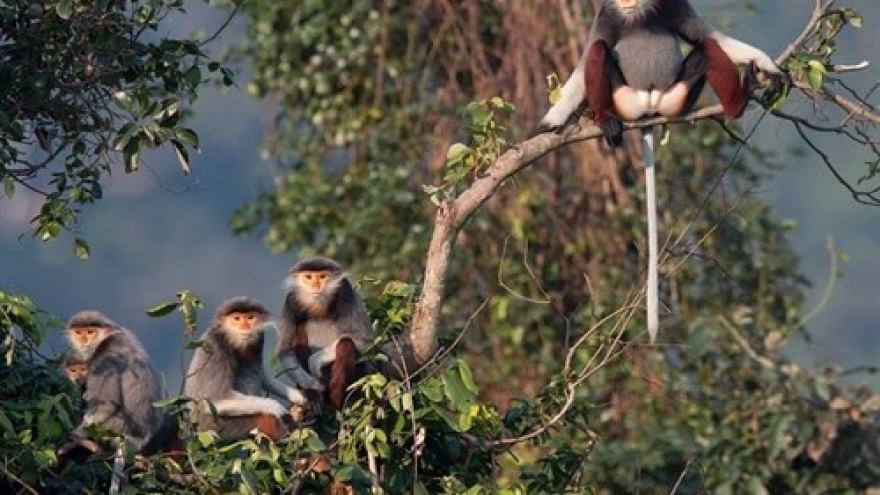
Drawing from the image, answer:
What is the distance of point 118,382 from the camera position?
5.91 meters

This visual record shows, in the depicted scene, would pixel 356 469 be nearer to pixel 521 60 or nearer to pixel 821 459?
pixel 821 459

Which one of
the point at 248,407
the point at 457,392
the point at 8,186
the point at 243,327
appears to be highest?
the point at 8,186

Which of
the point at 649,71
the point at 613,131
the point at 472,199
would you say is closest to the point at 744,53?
the point at 649,71

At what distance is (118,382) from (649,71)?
1.70m

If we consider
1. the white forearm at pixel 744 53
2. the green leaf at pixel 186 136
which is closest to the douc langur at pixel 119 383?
the green leaf at pixel 186 136

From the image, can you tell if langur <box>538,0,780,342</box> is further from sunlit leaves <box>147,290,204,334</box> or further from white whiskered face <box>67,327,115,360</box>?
white whiskered face <box>67,327,115,360</box>

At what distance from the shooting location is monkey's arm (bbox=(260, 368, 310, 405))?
6.23 m

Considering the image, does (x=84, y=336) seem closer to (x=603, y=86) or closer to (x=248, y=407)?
(x=248, y=407)

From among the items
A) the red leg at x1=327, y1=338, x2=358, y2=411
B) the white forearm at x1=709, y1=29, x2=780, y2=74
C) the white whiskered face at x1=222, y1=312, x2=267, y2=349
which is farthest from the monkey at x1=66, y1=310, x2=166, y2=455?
the white forearm at x1=709, y1=29, x2=780, y2=74

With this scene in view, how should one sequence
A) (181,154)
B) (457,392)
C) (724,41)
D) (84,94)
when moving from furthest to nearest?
1. (724,41)
2. (84,94)
3. (181,154)
4. (457,392)

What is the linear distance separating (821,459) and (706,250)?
62.1 inches

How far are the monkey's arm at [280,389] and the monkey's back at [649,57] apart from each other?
1240 mm

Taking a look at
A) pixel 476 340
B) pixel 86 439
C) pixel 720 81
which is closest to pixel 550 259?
pixel 476 340

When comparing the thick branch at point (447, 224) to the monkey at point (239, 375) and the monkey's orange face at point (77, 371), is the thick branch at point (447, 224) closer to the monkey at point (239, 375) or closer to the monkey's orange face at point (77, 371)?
the monkey at point (239, 375)
